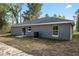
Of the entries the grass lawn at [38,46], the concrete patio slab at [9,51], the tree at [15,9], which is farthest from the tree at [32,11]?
the concrete patio slab at [9,51]

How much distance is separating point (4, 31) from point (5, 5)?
0.88 metres

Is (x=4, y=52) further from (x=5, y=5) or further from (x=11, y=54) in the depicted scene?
(x=5, y=5)

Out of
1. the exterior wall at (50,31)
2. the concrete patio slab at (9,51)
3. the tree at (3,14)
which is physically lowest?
the concrete patio slab at (9,51)

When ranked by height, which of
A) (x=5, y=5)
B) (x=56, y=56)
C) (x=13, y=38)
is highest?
(x=5, y=5)

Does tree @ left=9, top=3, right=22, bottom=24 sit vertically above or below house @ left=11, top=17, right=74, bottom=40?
above

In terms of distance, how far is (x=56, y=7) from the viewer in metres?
5.04

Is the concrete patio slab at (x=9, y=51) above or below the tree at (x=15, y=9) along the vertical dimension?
below

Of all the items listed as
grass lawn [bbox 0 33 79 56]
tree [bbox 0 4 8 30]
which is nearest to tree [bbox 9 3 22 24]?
tree [bbox 0 4 8 30]

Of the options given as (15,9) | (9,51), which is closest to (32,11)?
(15,9)

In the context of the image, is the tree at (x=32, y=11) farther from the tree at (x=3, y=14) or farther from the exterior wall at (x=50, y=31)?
the exterior wall at (x=50, y=31)

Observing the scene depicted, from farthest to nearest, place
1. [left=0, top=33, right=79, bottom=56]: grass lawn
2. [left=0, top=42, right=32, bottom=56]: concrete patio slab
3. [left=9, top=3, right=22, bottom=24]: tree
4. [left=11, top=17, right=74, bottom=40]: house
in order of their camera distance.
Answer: [left=11, top=17, right=74, bottom=40]: house < [left=9, top=3, right=22, bottom=24]: tree < [left=0, top=33, right=79, bottom=56]: grass lawn < [left=0, top=42, right=32, bottom=56]: concrete patio slab

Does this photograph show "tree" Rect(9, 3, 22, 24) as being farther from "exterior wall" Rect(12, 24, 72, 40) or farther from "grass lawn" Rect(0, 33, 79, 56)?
"exterior wall" Rect(12, 24, 72, 40)

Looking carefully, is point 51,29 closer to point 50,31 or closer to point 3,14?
point 50,31

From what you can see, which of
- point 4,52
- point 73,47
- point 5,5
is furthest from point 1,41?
point 73,47
